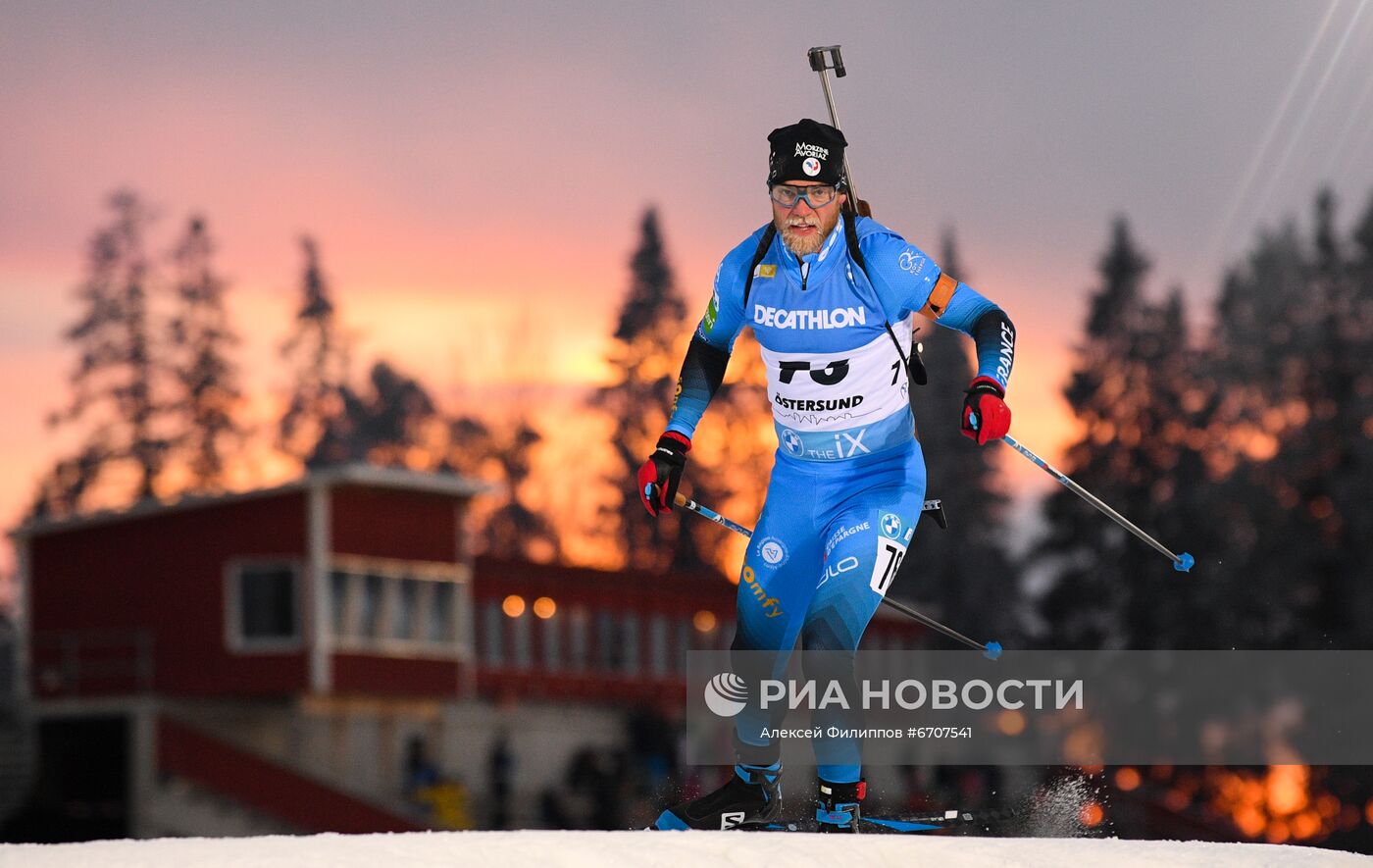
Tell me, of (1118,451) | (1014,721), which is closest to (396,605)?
(1118,451)

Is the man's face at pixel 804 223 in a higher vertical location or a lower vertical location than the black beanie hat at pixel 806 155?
lower

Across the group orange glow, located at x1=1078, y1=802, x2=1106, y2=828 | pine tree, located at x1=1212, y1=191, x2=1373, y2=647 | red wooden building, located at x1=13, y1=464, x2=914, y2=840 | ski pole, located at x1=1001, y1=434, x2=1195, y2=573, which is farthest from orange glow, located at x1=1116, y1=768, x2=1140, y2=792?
ski pole, located at x1=1001, y1=434, x2=1195, y2=573

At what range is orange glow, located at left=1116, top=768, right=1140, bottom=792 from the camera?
135ft

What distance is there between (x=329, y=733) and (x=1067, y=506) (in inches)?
767

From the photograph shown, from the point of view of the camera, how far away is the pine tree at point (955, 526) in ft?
164

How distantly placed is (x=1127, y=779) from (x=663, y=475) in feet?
120

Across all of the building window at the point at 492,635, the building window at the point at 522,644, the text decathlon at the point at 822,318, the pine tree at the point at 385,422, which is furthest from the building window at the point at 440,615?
the text decathlon at the point at 822,318

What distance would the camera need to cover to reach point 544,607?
37.3m

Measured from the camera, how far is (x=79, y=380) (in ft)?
164

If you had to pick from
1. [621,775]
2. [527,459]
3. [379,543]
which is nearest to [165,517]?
[379,543]

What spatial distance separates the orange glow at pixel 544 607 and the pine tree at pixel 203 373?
662 inches

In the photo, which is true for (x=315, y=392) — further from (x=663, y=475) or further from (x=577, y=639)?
(x=663, y=475)

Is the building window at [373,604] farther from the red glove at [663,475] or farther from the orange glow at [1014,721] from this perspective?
the red glove at [663,475]

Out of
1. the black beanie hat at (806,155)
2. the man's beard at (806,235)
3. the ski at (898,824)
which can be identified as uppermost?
the black beanie hat at (806,155)
